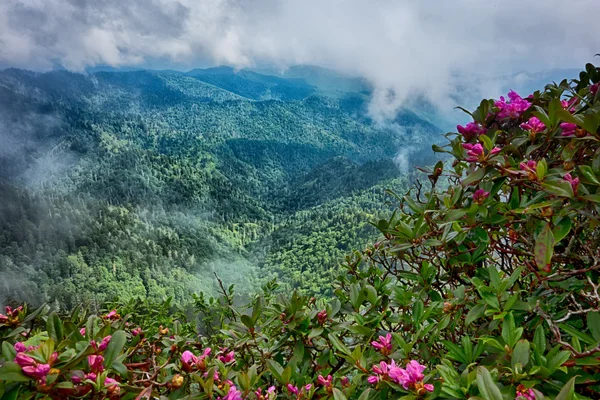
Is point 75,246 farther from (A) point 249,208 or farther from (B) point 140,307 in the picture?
(B) point 140,307

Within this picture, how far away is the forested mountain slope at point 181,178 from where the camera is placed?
165ft

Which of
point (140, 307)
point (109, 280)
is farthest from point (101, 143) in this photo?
point (140, 307)

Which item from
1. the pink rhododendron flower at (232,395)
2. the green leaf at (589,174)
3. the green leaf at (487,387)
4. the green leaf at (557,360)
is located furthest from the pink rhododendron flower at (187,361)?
the green leaf at (589,174)

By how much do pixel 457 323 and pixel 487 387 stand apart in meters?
0.49

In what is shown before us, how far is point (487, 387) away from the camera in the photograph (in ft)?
2.02

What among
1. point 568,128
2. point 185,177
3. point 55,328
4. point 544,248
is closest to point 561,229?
point 544,248

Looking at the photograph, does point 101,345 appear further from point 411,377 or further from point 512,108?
point 512,108

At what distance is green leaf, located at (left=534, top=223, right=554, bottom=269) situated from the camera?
75 centimetres

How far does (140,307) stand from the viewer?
3076 millimetres

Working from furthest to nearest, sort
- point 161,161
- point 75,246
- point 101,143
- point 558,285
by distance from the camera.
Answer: point 101,143 → point 161,161 → point 75,246 → point 558,285

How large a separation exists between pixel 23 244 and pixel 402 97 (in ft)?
378

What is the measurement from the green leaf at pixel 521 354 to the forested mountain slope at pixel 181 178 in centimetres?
1575

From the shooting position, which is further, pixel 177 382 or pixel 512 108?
pixel 512 108

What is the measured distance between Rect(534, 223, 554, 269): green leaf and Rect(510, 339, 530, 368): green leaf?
0.57 ft
